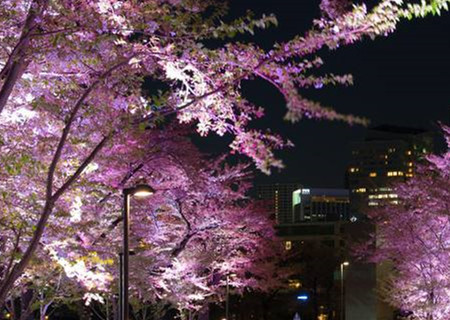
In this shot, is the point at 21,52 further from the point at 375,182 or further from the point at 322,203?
the point at 322,203

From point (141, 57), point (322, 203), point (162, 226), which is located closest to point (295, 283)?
point (162, 226)

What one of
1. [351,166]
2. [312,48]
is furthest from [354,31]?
[351,166]

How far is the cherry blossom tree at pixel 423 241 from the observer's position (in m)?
27.0

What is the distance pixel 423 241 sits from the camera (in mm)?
28422

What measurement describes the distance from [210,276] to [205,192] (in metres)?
5.59

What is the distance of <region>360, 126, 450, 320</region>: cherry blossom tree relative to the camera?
1064 inches

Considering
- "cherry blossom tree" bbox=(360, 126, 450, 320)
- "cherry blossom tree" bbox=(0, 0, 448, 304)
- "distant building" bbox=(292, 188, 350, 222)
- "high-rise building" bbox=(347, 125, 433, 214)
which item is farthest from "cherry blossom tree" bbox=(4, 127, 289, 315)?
"distant building" bbox=(292, 188, 350, 222)

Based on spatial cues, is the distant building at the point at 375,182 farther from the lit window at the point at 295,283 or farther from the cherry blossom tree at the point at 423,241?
the lit window at the point at 295,283

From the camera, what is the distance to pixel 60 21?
704 centimetres

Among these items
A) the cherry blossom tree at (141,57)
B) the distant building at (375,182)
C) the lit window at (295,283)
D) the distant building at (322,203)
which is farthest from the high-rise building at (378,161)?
the cherry blossom tree at (141,57)

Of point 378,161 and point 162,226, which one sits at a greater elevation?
point 378,161

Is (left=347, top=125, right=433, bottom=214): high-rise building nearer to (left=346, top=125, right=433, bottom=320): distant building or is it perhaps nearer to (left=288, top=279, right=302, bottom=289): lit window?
(left=346, top=125, right=433, bottom=320): distant building

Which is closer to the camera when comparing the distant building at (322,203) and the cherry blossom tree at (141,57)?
the cherry blossom tree at (141,57)

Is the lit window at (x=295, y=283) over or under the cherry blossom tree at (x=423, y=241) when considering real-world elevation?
under
